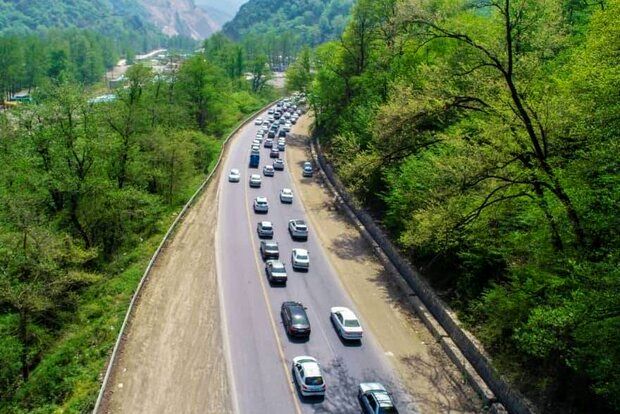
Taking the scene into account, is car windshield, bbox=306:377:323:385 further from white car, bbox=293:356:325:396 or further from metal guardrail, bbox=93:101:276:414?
metal guardrail, bbox=93:101:276:414

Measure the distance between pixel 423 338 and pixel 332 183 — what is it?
1268 inches

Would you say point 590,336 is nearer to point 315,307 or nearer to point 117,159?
point 315,307

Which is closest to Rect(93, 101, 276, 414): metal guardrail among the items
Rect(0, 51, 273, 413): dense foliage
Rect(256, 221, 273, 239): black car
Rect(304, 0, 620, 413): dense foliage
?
Rect(0, 51, 273, 413): dense foliage

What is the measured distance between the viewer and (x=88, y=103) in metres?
41.6

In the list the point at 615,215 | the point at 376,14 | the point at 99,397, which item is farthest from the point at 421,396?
the point at 376,14

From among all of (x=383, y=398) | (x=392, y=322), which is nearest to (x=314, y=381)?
(x=383, y=398)

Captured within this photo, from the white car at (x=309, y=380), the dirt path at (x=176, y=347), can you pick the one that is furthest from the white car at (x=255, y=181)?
the white car at (x=309, y=380)

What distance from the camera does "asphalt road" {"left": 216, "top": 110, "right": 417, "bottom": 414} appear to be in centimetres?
2381

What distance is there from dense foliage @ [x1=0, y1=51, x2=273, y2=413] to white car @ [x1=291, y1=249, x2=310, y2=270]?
37.6 ft

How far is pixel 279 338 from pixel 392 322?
25.1 ft

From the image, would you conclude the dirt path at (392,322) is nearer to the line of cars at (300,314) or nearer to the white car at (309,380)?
the line of cars at (300,314)

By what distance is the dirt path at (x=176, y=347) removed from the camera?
2323cm

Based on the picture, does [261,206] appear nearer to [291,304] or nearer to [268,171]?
[268,171]

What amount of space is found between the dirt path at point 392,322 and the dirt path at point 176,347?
31.7 ft
